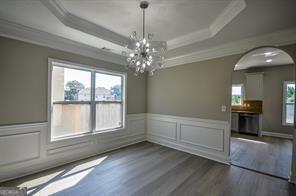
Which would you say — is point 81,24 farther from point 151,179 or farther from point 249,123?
point 249,123

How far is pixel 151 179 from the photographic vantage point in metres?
2.74

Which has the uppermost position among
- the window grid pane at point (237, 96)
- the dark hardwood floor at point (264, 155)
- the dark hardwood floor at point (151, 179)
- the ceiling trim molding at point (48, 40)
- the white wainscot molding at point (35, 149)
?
the ceiling trim molding at point (48, 40)

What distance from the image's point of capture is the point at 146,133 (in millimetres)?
5262

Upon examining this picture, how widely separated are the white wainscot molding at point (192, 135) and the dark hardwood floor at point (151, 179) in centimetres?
30

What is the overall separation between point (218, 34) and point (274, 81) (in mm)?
4842

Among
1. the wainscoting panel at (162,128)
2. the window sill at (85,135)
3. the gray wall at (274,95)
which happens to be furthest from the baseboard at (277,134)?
the window sill at (85,135)

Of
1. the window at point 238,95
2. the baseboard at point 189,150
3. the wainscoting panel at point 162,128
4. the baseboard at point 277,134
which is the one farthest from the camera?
the window at point 238,95

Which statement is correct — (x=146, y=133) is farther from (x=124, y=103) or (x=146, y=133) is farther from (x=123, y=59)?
(x=123, y=59)

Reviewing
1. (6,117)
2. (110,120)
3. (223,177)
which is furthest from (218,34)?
(6,117)

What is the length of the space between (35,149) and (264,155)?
5.32m

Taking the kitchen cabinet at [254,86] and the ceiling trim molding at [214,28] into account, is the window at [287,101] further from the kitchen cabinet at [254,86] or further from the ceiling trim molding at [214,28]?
the ceiling trim molding at [214,28]

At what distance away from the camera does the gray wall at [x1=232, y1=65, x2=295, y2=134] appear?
227 inches

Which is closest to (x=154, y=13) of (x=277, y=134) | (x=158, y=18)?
(x=158, y=18)

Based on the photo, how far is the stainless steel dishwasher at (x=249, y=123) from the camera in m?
6.03
